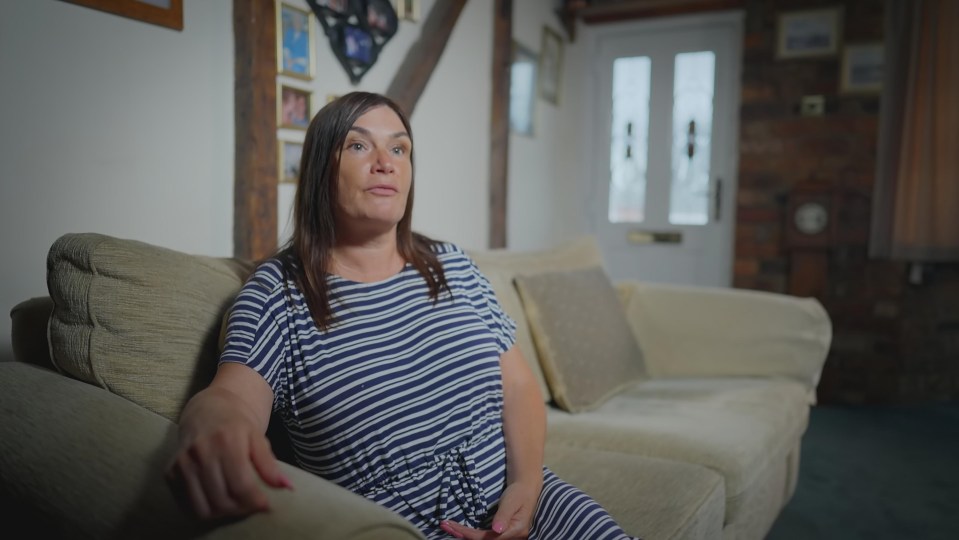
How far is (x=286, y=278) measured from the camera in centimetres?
106

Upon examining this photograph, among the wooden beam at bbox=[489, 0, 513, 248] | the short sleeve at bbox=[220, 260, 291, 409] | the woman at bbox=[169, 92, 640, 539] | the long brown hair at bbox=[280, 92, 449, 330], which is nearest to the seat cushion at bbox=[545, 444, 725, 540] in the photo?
the woman at bbox=[169, 92, 640, 539]

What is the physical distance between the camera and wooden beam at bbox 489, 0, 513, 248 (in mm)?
3307

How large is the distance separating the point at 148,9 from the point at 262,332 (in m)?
1.04

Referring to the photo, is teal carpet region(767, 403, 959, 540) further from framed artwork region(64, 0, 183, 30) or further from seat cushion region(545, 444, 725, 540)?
framed artwork region(64, 0, 183, 30)

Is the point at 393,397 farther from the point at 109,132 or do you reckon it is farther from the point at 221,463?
the point at 109,132

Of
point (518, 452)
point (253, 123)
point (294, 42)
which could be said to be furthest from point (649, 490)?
point (294, 42)

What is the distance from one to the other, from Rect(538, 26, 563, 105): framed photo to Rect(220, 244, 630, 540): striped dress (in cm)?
295

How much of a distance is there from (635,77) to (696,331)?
2.31 meters

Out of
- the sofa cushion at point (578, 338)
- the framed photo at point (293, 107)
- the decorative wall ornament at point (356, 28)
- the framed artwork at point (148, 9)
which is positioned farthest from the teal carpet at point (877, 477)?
the framed artwork at point (148, 9)

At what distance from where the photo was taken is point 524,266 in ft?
6.88

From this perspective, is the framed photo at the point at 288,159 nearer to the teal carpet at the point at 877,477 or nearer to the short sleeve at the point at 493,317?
the short sleeve at the point at 493,317

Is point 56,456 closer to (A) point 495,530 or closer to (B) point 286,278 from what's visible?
(B) point 286,278

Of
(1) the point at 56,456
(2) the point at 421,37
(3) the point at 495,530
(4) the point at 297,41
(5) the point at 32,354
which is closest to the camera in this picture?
(1) the point at 56,456

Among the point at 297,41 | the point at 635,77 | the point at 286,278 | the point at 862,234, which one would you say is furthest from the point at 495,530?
the point at 635,77
